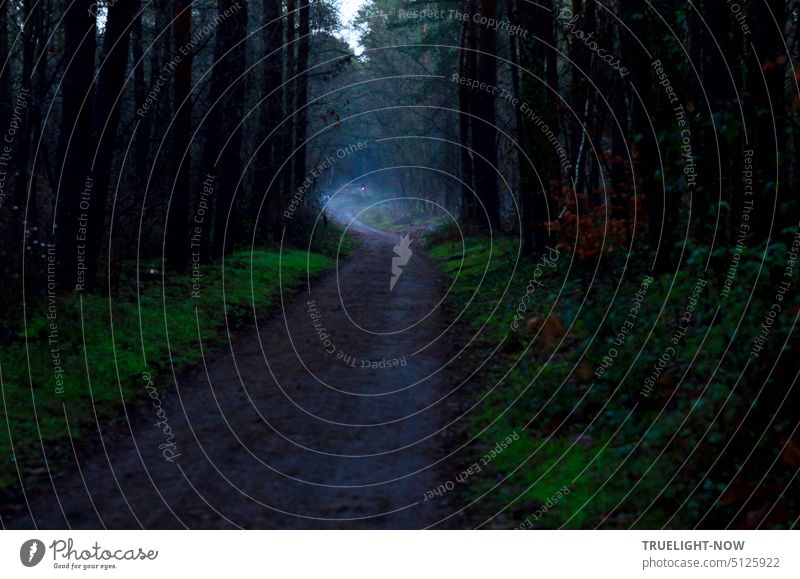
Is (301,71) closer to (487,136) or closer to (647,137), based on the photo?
(487,136)

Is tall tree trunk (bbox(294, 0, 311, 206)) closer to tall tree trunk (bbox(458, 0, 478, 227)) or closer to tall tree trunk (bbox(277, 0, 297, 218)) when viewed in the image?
tall tree trunk (bbox(277, 0, 297, 218))

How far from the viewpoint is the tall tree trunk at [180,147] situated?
68.9ft

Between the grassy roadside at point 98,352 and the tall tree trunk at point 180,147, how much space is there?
1.69 metres

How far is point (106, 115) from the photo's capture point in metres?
16.3

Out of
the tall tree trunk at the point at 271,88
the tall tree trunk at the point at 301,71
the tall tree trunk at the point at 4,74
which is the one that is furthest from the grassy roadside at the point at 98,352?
the tall tree trunk at the point at 301,71

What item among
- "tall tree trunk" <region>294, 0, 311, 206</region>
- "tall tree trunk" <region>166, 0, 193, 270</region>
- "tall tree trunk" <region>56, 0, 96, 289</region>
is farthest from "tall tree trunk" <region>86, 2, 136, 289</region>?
"tall tree trunk" <region>294, 0, 311, 206</region>

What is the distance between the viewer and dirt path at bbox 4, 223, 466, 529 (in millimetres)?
7207

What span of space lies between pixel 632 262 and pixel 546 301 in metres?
2.36

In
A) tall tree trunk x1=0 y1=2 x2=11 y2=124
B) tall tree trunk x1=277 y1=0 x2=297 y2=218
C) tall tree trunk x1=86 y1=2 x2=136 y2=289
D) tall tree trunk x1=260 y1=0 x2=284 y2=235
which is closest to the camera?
tall tree trunk x1=86 y1=2 x2=136 y2=289

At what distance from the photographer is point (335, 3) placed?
1313 inches

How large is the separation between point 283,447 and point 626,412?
3435 millimetres

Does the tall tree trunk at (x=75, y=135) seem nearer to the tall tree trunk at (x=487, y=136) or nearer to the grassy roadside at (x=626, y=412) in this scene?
the grassy roadside at (x=626, y=412)

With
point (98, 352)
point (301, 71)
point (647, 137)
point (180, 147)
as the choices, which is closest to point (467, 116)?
point (301, 71)

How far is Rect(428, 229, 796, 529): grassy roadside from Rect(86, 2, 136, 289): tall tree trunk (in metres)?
7.65
